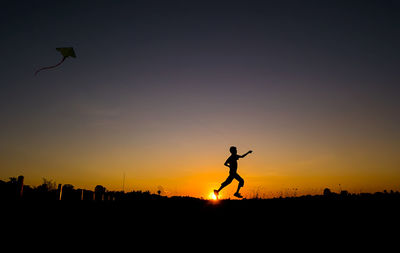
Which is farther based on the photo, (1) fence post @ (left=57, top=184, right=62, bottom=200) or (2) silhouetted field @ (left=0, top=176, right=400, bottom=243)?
(1) fence post @ (left=57, top=184, right=62, bottom=200)

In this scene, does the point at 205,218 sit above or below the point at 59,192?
below

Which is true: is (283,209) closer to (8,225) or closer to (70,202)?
(70,202)

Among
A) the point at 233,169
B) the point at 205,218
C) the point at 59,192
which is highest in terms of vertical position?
the point at 233,169

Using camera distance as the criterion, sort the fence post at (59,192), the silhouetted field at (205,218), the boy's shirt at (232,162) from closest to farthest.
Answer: the silhouetted field at (205,218)
the fence post at (59,192)
the boy's shirt at (232,162)

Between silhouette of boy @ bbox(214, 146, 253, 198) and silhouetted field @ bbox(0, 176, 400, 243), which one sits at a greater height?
silhouette of boy @ bbox(214, 146, 253, 198)

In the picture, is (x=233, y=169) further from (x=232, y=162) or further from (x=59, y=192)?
(x=59, y=192)

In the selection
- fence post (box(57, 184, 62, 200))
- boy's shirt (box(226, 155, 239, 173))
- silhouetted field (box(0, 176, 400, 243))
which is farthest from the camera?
boy's shirt (box(226, 155, 239, 173))

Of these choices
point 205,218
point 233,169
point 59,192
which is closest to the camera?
point 205,218

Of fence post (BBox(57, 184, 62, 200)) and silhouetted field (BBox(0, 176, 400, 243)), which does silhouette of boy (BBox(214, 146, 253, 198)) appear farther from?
fence post (BBox(57, 184, 62, 200))

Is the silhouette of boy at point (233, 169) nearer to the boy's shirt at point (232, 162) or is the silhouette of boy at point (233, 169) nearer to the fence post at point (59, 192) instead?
the boy's shirt at point (232, 162)

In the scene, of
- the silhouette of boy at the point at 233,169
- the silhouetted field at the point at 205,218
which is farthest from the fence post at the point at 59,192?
the silhouette of boy at the point at 233,169

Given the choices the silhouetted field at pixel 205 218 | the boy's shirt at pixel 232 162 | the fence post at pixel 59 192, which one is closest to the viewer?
the silhouetted field at pixel 205 218

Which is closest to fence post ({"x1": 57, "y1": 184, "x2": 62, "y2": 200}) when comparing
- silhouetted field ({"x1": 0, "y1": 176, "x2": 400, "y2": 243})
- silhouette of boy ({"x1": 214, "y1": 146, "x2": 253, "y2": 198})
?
silhouetted field ({"x1": 0, "y1": 176, "x2": 400, "y2": 243})

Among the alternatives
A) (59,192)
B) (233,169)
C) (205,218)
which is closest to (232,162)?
(233,169)
